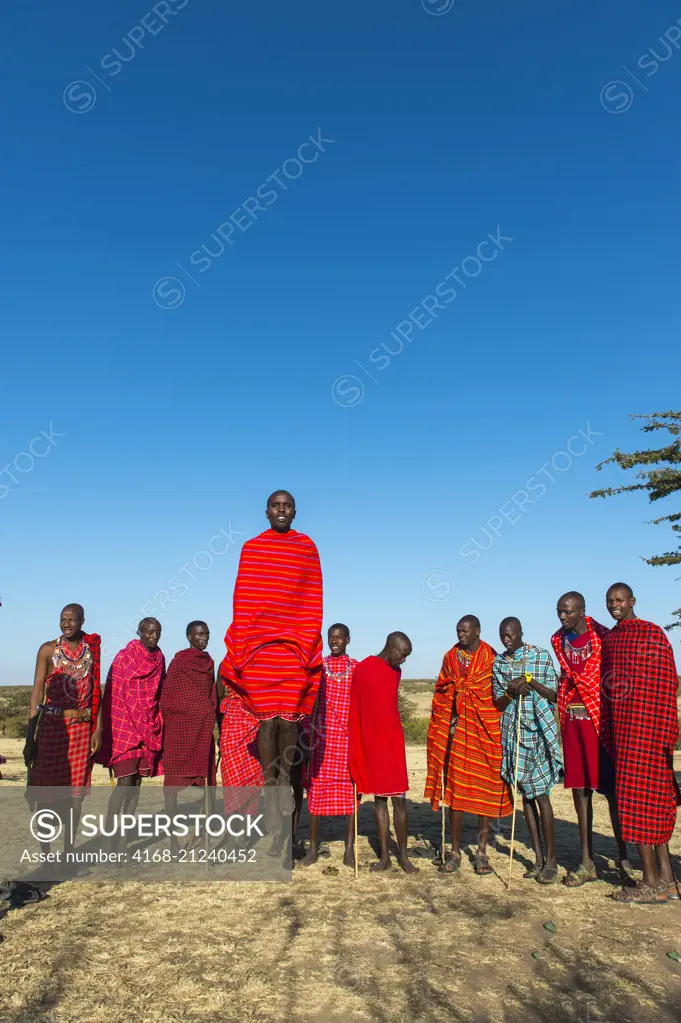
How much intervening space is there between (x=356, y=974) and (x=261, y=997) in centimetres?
64

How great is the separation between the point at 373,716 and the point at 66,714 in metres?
2.85

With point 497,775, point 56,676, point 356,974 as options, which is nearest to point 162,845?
point 56,676

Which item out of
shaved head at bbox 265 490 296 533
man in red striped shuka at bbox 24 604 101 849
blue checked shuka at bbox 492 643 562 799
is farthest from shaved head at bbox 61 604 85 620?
blue checked shuka at bbox 492 643 562 799

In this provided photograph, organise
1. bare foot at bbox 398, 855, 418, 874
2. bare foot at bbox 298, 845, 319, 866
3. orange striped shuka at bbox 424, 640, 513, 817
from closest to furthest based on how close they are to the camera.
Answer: bare foot at bbox 398, 855, 418, 874 → bare foot at bbox 298, 845, 319, 866 → orange striped shuka at bbox 424, 640, 513, 817

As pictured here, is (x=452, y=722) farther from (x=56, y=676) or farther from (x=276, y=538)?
(x=56, y=676)

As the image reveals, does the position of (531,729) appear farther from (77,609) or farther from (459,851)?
(77,609)

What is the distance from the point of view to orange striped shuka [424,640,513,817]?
7.64m

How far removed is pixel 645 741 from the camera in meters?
6.59

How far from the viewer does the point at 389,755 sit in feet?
24.0

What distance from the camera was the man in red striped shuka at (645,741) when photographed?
6418 millimetres

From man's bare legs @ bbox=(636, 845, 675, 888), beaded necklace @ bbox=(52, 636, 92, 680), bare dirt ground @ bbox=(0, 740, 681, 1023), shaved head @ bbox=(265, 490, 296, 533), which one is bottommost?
bare dirt ground @ bbox=(0, 740, 681, 1023)

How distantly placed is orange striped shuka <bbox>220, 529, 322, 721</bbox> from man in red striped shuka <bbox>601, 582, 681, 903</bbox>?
2.59 metres

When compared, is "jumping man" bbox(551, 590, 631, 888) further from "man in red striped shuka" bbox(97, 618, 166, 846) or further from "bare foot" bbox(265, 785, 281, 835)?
"man in red striped shuka" bbox(97, 618, 166, 846)

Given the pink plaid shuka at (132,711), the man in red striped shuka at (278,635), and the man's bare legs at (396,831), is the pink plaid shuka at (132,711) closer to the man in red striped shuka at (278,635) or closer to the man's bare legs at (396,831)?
the man in red striped shuka at (278,635)
